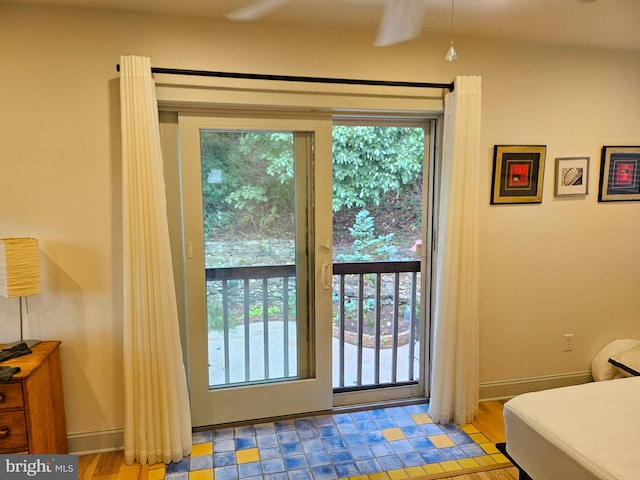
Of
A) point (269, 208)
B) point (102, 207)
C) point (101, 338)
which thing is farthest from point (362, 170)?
point (101, 338)

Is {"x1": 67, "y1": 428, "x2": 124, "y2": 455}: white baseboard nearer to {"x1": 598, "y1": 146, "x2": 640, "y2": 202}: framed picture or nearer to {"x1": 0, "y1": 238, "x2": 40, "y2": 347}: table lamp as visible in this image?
{"x1": 0, "y1": 238, "x2": 40, "y2": 347}: table lamp


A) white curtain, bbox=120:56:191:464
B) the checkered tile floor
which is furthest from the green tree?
the checkered tile floor

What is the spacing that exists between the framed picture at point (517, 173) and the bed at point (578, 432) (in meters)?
1.25

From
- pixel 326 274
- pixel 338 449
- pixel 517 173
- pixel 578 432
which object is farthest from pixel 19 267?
pixel 517 173

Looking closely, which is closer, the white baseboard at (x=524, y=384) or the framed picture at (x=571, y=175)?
the framed picture at (x=571, y=175)

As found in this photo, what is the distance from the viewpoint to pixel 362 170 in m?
2.72

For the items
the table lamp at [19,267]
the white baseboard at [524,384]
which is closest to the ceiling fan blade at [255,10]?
the table lamp at [19,267]

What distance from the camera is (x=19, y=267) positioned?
74.3 inches

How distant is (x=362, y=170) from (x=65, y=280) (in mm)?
1884

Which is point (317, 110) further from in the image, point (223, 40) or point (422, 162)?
point (422, 162)

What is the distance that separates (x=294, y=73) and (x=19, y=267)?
1.72m

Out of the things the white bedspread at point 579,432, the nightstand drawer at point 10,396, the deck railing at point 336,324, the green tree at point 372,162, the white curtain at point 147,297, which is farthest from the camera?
the green tree at point 372,162

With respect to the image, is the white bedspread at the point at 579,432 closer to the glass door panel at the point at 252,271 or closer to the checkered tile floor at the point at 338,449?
the checkered tile floor at the point at 338,449

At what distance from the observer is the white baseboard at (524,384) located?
9.34 feet
